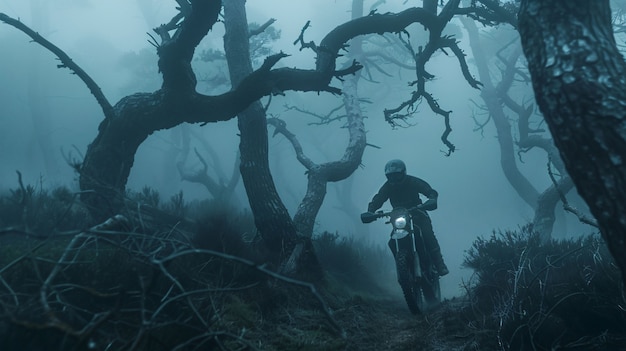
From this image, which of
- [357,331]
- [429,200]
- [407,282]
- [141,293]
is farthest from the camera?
[429,200]

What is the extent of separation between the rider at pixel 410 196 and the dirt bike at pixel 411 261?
0.10m

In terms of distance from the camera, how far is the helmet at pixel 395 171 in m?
6.33

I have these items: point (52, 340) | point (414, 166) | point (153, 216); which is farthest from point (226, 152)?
point (52, 340)

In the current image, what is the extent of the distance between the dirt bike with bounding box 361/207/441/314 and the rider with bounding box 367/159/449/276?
0.31 ft

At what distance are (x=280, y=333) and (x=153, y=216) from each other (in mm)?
3970

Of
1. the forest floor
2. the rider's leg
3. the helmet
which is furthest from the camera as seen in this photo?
the helmet

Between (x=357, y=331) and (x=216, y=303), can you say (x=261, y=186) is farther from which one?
(x=216, y=303)

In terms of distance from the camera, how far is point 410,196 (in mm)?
6445

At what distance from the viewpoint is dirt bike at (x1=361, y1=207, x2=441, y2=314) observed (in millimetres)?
5504

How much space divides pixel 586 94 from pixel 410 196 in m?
4.26

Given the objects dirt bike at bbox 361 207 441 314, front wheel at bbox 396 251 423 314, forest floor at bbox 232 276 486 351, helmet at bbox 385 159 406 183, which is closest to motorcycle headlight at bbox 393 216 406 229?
dirt bike at bbox 361 207 441 314

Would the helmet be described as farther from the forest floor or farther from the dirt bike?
the forest floor

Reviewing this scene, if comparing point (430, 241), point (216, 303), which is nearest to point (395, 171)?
point (430, 241)

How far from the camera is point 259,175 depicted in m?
7.01
